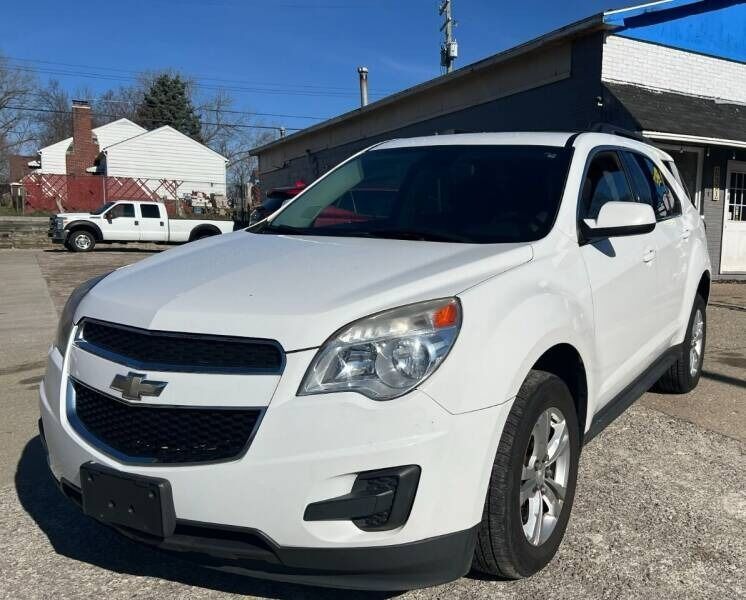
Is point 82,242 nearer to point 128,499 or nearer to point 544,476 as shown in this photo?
point 128,499

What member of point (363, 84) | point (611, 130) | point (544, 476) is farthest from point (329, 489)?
point (363, 84)

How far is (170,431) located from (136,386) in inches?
7.4

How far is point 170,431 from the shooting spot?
2.16 metres

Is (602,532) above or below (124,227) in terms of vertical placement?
below

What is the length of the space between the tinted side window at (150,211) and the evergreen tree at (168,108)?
40062 mm

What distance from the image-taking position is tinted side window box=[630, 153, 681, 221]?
14.2 feet

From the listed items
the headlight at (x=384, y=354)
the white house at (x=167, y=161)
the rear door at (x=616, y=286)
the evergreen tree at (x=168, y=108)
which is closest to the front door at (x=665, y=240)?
the rear door at (x=616, y=286)

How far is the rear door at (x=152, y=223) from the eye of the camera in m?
23.4

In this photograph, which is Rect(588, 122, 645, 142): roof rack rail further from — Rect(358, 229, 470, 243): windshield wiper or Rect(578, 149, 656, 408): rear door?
Rect(358, 229, 470, 243): windshield wiper

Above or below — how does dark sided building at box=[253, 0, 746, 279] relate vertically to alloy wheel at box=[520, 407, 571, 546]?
above

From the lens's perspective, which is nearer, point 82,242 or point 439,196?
point 439,196

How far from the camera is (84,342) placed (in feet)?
8.30

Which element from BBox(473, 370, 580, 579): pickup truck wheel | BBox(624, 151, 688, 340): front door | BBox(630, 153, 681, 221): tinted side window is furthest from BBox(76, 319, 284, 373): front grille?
BBox(630, 153, 681, 221): tinted side window

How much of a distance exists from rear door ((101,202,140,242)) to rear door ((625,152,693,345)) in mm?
21231
